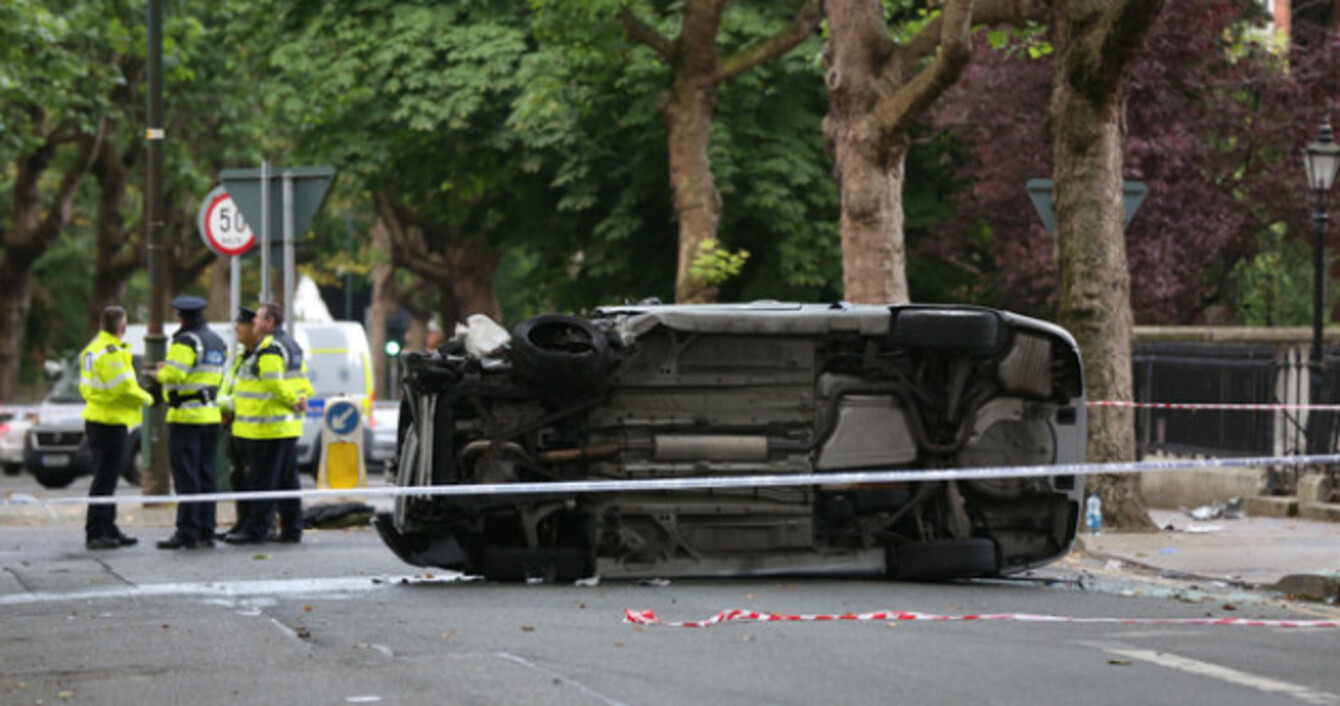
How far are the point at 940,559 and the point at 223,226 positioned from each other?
9789 mm

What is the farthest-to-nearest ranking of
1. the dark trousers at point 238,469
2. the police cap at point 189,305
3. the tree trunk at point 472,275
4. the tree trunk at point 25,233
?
the tree trunk at point 472,275
the tree trunk at point 25,233
the dark trousers at point 238,469
the police cap at point 189,305

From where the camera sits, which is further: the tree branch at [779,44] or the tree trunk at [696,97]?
the tree trunk at [696,97]

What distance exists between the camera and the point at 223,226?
20500mm

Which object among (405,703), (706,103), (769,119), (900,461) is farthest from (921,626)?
(769,119)

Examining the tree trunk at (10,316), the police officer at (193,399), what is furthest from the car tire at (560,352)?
the tree trunk at (10,316)

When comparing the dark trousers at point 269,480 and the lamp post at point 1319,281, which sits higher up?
the lamp post at point 1319,281

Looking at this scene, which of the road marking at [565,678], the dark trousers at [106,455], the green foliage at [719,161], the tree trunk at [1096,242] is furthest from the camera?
the green foliage at [719,161]

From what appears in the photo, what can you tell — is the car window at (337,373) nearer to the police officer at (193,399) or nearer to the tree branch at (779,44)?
the tree branch at (779,44)

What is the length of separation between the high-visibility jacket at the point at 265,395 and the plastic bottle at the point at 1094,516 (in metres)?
6.07

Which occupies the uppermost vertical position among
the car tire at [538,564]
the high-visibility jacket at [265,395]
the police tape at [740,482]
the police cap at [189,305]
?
the police cap at [189,305]

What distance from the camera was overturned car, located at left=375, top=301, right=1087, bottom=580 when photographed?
12.3 meters

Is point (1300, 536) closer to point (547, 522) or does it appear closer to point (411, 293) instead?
point (547, 522)

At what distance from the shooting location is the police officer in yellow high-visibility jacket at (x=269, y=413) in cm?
1623

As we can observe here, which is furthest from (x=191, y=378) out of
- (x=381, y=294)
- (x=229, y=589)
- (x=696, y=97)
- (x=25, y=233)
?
(x=381, y=294)
